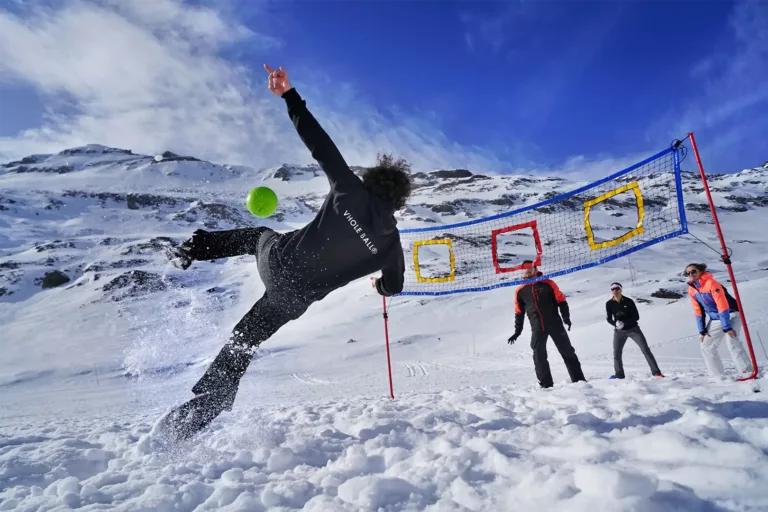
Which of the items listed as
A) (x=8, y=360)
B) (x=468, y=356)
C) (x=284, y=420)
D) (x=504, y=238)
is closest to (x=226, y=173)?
(x=504, y=238)

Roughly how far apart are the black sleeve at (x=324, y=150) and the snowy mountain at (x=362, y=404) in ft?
5.75

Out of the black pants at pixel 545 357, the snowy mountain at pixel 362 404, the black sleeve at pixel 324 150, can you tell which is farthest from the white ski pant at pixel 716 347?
the black sleeve at pixel 324 150

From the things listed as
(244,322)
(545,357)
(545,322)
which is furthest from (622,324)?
(244,322)

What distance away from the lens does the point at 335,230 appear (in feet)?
9.00

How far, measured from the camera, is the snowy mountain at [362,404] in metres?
2.04

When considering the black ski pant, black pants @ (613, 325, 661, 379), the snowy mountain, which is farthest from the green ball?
black pants @ (613, 325, 661, 379)

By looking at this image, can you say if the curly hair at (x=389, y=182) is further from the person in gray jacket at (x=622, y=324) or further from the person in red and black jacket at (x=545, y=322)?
the person in gray jacket at (x=622, y=324)

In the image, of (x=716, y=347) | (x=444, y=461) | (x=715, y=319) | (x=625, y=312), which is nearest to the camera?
(x=444, y=461)

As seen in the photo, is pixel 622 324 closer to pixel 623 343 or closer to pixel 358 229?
pixel 623 343

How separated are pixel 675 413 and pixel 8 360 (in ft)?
118

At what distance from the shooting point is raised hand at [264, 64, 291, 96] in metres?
2.83

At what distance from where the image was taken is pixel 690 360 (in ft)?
36.0

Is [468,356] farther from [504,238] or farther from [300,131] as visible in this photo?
[504,238]

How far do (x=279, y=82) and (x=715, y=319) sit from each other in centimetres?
655
